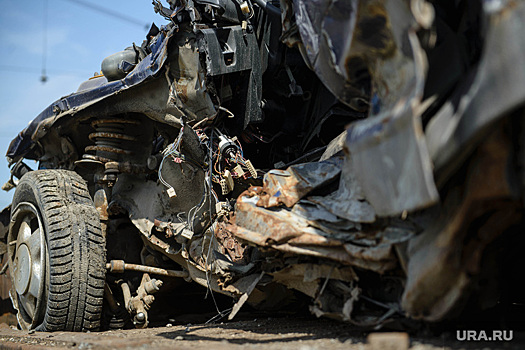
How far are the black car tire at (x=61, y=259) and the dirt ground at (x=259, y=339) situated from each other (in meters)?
0.22

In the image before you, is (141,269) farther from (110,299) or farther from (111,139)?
(111,139)

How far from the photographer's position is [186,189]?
4.49 metres

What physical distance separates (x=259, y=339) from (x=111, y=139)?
2553mm

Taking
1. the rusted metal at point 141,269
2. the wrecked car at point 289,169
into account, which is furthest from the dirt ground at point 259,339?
the rusted metal at point 141,269

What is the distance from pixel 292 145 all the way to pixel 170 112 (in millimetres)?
1017

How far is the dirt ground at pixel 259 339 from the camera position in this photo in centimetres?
243

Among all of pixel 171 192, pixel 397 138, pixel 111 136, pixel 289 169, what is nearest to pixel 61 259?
pixel 171 192

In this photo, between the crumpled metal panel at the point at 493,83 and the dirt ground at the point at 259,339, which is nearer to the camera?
the crumpled metal panel at the point at 493,83

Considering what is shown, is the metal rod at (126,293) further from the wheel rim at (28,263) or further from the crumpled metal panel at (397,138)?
the crumpled metal panel at (397,138)

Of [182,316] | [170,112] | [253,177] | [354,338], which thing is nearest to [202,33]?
[170,112]

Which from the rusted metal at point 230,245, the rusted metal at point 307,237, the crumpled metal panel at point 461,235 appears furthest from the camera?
the rusted metal at point 230,245

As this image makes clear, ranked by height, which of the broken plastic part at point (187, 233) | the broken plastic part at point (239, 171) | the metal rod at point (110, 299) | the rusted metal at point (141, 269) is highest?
the broken plastic part at point (239, 171)
